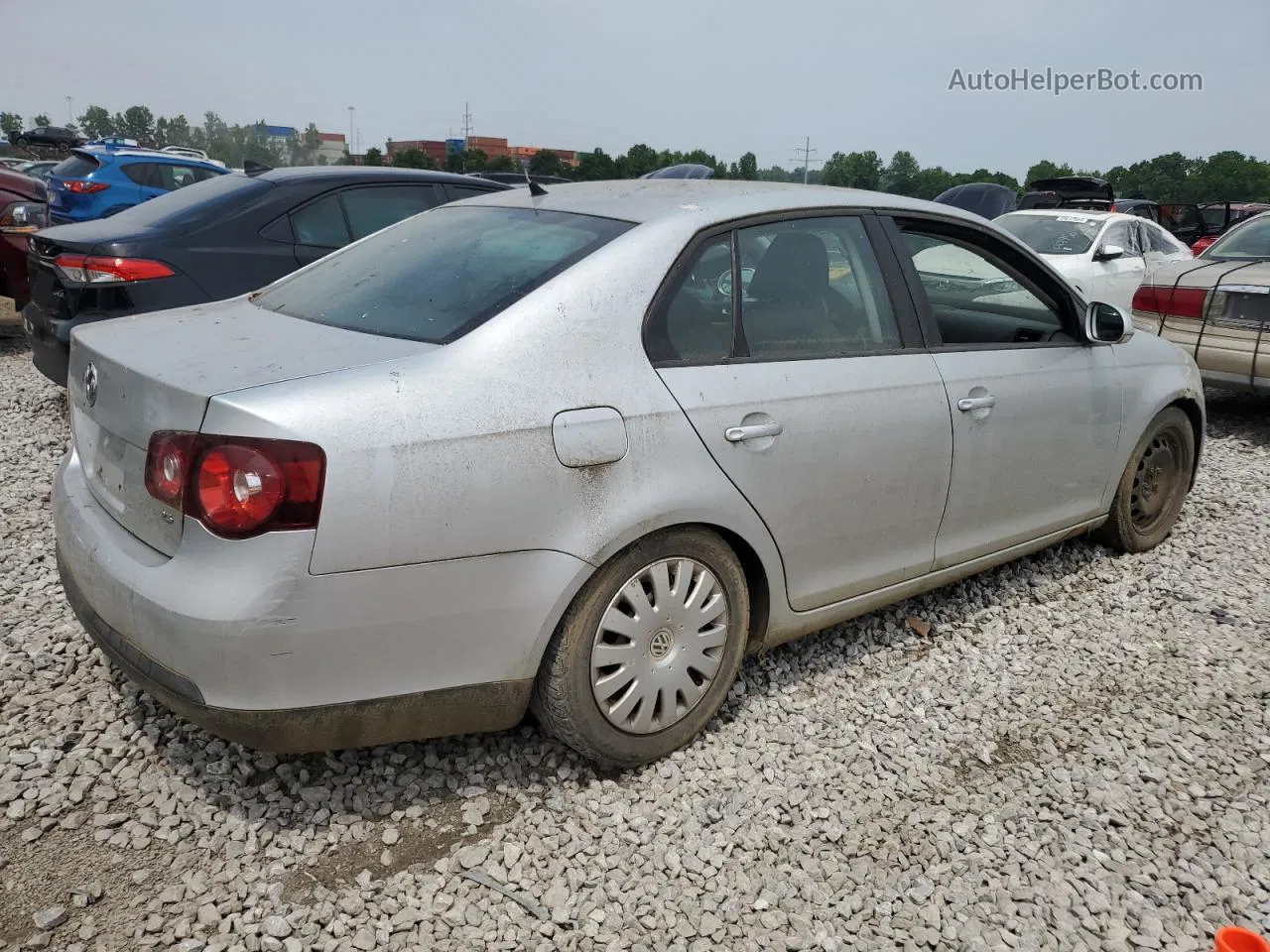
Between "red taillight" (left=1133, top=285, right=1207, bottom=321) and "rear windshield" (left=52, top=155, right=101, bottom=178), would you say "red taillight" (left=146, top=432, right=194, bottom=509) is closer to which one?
"red taillight" (left=1133, top=285, right=1207, bottom=321)

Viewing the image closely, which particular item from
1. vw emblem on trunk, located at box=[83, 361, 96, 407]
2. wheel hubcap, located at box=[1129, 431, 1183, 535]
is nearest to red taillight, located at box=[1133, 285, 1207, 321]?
wheel hubcap, located at box=[1129, 431, 1183, 535]

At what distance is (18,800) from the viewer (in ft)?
8.76

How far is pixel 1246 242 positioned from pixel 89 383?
8810mm

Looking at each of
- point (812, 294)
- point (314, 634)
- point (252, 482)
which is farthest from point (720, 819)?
point (812, 294)

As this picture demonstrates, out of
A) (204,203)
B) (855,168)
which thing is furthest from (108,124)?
(204,203)

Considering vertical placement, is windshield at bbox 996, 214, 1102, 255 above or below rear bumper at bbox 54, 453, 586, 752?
above

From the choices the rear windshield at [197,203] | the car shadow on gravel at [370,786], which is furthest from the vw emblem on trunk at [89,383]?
the rear windshield at [197,203]

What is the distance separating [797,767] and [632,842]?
2.04ft

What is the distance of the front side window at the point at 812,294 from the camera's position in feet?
10.1

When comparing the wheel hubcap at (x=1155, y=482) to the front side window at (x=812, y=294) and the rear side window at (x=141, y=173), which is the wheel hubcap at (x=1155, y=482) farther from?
the rear side window at (x=141, y=173)

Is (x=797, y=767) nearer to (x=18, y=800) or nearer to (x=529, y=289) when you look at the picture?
(x=529, y=289)

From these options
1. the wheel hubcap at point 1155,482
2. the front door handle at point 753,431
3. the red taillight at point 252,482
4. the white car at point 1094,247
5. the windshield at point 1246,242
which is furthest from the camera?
the white car at point 1094,247

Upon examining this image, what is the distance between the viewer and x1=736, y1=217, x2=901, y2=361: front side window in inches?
121

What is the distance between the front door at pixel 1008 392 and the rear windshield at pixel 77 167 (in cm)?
1051
